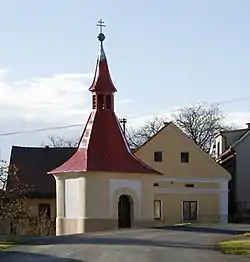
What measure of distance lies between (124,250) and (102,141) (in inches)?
1080

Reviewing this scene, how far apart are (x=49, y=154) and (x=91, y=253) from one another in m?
46.9

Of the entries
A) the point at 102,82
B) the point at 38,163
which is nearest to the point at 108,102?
the point at 102,82

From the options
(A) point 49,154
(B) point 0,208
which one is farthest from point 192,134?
(B) point 0,208

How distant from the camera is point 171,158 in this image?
6250cm

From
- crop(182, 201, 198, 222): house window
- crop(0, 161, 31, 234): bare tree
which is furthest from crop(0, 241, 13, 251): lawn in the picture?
crop(182, 201, 198, 222): house window

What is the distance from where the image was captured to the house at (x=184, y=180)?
6125cm

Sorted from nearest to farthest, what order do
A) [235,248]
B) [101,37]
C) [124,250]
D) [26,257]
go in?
[26,257]
[235,248]
[124,250]
[101,37]

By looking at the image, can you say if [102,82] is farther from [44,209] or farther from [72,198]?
[44,209]

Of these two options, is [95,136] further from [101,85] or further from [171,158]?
[171,158]

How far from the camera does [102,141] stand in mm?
52844

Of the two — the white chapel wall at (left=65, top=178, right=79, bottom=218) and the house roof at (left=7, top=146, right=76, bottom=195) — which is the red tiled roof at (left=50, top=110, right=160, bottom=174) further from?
the house roof at (left=7, top=146, right=76, bottom=195)

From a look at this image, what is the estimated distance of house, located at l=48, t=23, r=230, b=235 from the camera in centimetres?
5016

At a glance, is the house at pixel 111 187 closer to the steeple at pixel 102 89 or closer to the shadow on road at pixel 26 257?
the steeple at pixel 102 89

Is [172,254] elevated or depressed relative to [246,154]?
depressed
